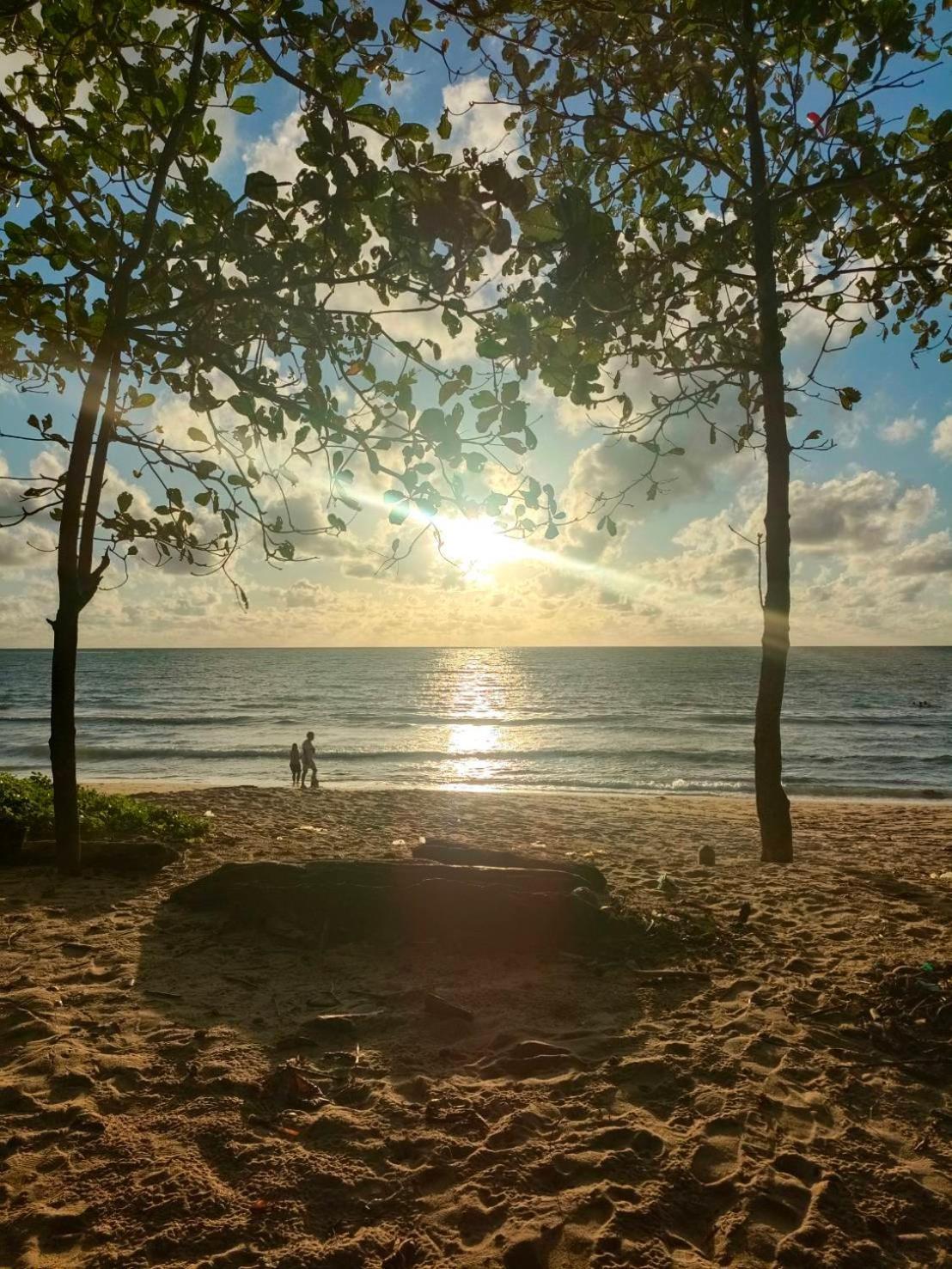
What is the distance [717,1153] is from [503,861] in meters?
3.91

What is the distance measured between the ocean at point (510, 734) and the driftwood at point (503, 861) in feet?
57.9

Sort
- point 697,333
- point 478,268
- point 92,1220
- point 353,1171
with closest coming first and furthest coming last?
point 92,1220 → point 353,1171 → point 478,268 → point 697,333

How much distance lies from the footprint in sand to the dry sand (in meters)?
0.01

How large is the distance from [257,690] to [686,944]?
7146 centimetres

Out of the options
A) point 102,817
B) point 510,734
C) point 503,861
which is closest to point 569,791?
point 102,817

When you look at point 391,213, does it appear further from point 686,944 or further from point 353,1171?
point 686,944

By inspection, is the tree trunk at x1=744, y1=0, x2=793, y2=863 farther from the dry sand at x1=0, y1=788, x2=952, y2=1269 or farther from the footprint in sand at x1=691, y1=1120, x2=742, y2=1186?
the footprint in sand at x1=691, y1=1120, x2=742, y2=1186

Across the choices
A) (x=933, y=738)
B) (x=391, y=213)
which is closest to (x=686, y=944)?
(x=391, y=213)

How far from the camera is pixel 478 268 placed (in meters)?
3.54

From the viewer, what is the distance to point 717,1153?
3348 millimetres

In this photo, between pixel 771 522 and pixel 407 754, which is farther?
pixel 407 754

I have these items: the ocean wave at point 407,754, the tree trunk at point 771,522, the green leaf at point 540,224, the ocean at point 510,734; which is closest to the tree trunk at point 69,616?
the green leaf at point 540,224

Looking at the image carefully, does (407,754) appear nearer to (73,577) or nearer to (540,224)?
(73,577)

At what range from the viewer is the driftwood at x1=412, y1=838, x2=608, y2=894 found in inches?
265
